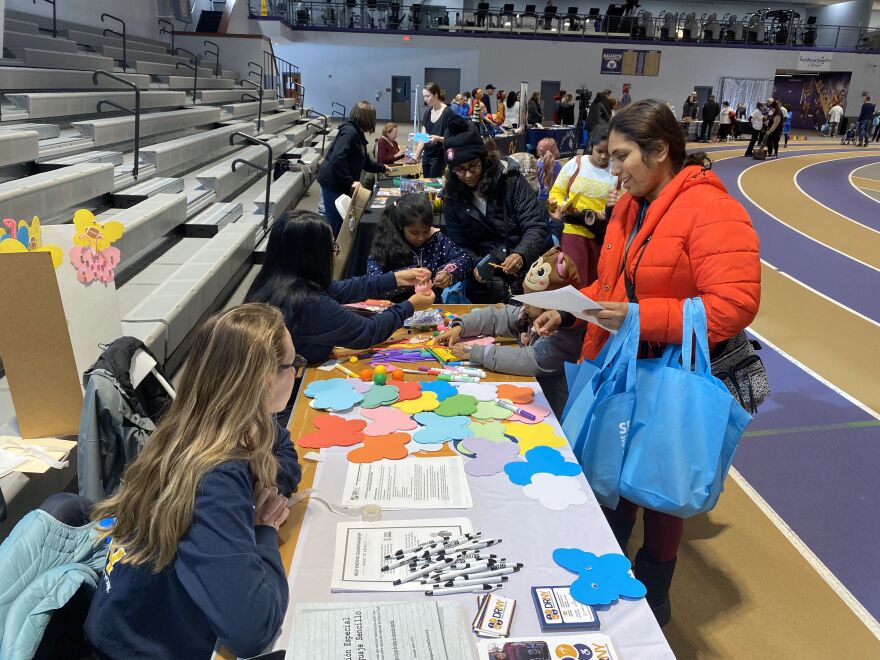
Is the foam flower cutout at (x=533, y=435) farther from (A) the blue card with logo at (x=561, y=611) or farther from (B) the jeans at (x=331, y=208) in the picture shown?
(B) the jeans at (x=331, y=208)

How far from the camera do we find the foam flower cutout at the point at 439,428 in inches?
80.4

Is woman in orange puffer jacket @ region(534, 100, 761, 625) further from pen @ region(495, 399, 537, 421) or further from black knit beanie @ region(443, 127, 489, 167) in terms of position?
black knit beanie @ region(443, 127, 489, 167)

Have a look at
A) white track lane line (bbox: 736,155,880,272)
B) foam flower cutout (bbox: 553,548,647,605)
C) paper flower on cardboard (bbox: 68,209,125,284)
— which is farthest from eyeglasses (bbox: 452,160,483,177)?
white track lane line (bbox: 736,155,880,272)

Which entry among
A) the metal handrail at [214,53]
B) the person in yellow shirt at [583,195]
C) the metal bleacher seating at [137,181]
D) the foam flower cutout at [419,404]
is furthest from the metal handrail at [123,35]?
the foam flower cutout at [419,404]

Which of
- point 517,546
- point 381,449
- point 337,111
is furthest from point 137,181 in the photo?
point 337,111

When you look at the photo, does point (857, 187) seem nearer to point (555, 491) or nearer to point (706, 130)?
point (706, 130)

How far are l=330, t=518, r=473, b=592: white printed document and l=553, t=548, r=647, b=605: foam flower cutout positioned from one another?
0.26m

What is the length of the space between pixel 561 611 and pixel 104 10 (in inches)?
606

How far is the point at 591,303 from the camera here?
1904mm

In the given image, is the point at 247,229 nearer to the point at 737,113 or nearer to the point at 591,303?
the point at 591,303

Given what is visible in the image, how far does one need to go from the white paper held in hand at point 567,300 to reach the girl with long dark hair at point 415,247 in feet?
5.79

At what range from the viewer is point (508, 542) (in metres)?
1.57

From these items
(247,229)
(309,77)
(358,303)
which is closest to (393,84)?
(309,77)

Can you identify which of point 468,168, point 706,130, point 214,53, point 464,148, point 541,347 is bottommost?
point 541,347
